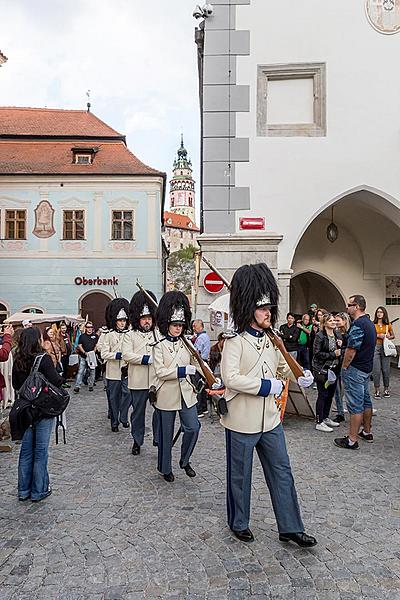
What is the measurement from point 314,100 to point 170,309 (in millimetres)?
7045

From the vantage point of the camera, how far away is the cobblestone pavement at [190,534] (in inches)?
128

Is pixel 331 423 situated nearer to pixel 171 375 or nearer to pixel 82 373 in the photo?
pixel 171 375

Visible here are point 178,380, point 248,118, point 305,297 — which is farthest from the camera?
→ point 305,297

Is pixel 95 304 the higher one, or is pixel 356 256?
pixel 356 256

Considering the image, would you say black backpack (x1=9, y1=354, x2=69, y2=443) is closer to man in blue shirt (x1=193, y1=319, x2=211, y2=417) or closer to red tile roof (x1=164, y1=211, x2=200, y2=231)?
man in blue shirt (x1=193, y1=319, x2=211, y2=417)

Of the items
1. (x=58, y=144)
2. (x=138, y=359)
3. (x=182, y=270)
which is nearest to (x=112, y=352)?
(x=138, y=359)

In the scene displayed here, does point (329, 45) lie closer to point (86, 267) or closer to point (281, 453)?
point (281, 453)

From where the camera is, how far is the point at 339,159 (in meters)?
10.5

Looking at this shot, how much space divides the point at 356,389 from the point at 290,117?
21.1 ft

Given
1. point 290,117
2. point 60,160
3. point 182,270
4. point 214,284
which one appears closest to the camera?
point 214,284

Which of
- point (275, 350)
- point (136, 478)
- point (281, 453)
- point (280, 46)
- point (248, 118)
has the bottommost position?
point (136, 478)

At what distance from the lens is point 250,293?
12.6ft

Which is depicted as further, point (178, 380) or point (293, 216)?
point (293, 216)

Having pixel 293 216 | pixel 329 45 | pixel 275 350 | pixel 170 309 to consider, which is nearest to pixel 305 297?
pixel 293 216
